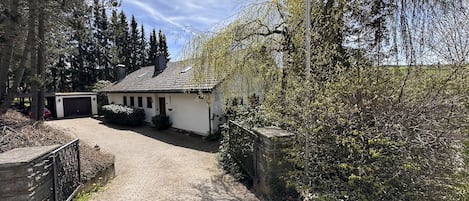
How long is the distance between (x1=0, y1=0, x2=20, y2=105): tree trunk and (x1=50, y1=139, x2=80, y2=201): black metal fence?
3.01m

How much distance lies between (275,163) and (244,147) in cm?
182

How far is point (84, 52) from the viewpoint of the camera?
125 feet

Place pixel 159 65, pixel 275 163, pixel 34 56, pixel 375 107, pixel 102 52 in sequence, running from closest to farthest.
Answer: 1. pixel 375 107
2. pixel 275 163
3. pixel 34 56
4. pixel 159 65
5. pixel 102 52

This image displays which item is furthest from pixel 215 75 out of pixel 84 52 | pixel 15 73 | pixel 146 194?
pixel 84 52

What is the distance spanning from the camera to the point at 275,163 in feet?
14.9

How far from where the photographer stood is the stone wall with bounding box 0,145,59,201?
3.37 metres

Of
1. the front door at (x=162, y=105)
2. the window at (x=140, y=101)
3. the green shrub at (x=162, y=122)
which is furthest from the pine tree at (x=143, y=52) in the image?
the green shrub at (x=162, y=122)

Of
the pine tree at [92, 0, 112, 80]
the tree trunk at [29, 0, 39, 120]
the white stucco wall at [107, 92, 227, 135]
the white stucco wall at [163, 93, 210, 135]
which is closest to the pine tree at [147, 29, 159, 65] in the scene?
the pine tree at [92, 0, 112, 80]

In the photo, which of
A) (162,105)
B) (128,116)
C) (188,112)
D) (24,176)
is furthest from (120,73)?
(24,176)

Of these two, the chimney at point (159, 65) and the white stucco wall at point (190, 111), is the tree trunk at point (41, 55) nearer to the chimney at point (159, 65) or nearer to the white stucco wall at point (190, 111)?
the white stucco wall at point (190, 111)

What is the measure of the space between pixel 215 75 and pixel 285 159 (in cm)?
372

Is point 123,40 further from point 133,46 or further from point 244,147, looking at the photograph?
point 244,147

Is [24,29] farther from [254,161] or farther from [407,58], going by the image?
[407,58]

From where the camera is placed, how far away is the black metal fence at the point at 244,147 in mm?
5512
